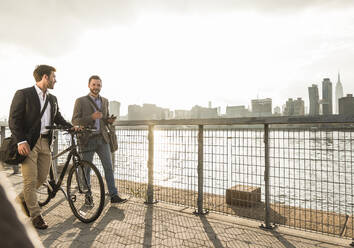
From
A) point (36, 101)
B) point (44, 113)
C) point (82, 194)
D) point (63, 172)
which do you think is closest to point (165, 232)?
point (82, 194)

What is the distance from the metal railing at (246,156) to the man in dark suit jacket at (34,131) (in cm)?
171

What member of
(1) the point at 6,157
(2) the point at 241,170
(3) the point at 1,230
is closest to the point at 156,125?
(2) the point at 241,170

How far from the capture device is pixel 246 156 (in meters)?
4.18

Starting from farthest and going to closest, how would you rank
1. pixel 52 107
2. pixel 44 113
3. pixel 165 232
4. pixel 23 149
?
pixel 52 107 → pixel 44 113 → pixel 165 232 → pixel 23 149

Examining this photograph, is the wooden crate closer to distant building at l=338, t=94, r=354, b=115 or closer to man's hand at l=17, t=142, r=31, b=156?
distant building at l=338, t=94, r=354, b=115

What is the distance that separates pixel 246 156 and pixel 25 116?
10.5ft

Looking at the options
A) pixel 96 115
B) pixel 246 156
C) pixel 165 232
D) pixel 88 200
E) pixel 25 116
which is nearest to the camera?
pixel 25 116

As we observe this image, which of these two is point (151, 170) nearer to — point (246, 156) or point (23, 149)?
point (246, 156)

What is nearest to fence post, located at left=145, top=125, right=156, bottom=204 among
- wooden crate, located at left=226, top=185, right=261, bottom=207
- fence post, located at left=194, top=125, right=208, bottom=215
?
fence post, located at left=194, top=125, right=208, bottom=215

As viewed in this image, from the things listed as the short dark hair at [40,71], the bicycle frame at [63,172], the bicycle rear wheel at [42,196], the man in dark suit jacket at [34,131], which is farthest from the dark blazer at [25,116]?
the bicycle rear wheel at [42,196]

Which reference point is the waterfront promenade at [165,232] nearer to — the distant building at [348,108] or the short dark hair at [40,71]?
the distant building at [348,108]

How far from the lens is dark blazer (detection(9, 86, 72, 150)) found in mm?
3584

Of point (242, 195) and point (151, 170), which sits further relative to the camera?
point (242, 195)

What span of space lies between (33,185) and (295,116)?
3687 millimetres
